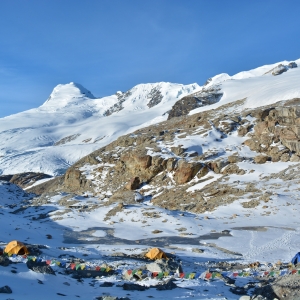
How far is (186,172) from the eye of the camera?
4147 cm

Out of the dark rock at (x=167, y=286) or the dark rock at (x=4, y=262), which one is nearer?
the dark rock at (x=167, y=286)

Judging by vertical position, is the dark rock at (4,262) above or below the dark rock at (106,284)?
above

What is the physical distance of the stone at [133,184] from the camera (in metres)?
44.2

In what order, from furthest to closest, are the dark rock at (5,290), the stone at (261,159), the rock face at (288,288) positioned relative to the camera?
the stone at (261,159) < the rock face at (288,288) < the dark rock at (5,290)

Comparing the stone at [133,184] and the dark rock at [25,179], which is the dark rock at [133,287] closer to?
the stone at [133,184]

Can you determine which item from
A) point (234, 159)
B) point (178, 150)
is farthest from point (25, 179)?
point (234, 159)

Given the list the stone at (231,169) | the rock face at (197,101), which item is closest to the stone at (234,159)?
the stone at (231,169)

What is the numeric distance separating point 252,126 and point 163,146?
11819 millimetres

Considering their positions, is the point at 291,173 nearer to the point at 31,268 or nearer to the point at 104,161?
the point at 104,161

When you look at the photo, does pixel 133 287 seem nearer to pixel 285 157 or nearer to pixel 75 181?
pixel 285 157

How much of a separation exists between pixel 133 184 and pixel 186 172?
22.2 feet

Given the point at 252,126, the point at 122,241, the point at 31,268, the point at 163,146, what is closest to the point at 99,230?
the point at 122,241

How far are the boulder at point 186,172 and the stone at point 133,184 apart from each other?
4.87 meters

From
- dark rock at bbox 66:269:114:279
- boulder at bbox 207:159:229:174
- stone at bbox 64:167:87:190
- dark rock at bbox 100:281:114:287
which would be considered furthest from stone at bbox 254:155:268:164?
dark rock at bbox 100:281:114:287
